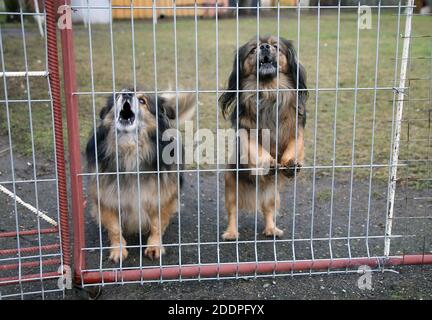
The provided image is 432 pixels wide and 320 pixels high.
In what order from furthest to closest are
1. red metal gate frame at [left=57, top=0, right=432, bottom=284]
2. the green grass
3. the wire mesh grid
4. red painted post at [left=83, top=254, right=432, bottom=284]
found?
the green grass
red painted post at [left=83, top=254, right=432, bottom=284]
the wire mesh grid
red metal gate frame at [left=57, top=0, right=432, bottom=284]

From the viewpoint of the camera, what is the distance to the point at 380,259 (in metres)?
3.21

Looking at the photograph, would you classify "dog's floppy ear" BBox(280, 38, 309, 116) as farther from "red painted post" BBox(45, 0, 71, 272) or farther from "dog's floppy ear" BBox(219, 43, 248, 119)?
"red painted post" BBox(45, 0, 71, 272)

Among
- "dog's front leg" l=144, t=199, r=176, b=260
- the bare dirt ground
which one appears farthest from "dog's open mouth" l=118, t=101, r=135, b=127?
the bare dirt ground

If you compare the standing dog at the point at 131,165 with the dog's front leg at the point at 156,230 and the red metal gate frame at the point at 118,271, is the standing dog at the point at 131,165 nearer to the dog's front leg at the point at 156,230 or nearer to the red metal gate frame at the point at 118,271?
the dog's front leg at the point at 156,230

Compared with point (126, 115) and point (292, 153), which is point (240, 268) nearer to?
point (292, 153)

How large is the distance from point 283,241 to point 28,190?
2.44 metres

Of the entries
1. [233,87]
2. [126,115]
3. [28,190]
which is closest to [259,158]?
[233,87]

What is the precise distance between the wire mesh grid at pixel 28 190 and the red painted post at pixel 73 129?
0.28ft

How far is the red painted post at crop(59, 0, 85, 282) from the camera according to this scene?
2674mm

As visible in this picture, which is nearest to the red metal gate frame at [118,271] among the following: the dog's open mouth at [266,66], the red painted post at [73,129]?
the red painted post at [73,129]

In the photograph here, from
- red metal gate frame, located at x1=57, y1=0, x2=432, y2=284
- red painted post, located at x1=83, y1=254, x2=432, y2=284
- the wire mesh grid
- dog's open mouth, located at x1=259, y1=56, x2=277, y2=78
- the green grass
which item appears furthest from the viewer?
the green grass

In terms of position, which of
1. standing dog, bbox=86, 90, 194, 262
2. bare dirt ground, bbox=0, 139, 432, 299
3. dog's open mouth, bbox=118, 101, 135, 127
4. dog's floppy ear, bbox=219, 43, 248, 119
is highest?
dog's floppy ear, bbox=219, 43, 248, 119

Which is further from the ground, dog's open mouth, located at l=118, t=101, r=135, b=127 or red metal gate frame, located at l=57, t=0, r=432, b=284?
dog's open mouth, located at l=118, t=101, r=135, b=127
